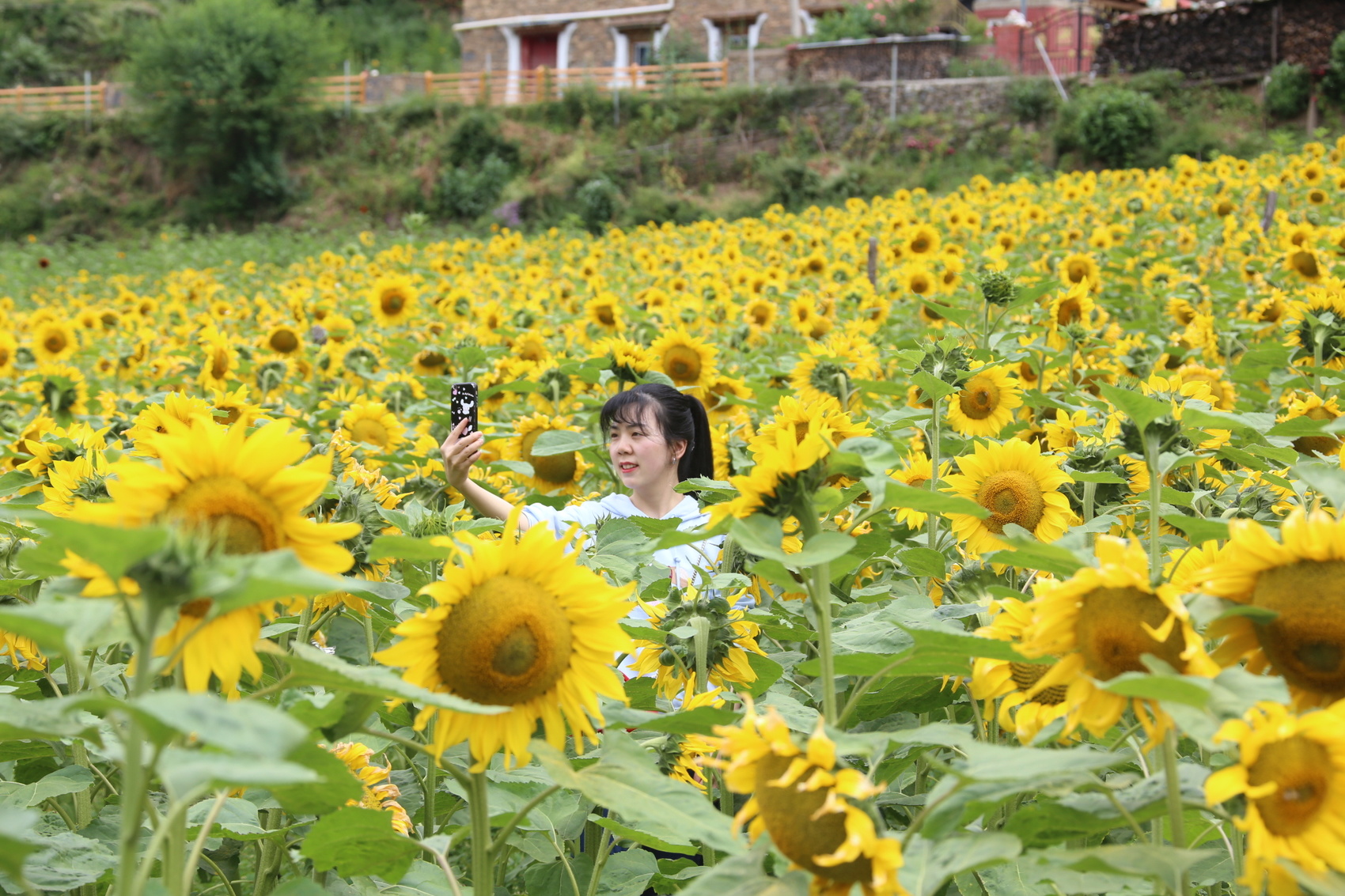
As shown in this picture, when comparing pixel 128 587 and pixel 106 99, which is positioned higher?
pixel 106 99

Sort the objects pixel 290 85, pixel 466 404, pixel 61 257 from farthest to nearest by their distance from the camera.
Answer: pixel 290 85, pixel 61 257, pixel 466 404

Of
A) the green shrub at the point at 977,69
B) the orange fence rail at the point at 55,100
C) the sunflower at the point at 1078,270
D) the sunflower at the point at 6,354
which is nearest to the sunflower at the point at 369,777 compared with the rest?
the sunflower at the point at 1078,270

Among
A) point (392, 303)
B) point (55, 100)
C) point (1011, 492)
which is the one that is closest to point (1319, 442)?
point (1011, 492)

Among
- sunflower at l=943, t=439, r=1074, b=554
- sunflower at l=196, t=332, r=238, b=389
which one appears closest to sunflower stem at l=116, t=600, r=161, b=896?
sunflower at l=943, t=439, r=1074, b=554

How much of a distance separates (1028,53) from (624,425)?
19.2 m

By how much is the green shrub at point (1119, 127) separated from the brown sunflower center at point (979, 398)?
519 inches

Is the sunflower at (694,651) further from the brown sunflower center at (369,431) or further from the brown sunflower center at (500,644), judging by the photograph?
the brown sunflower center at (369,431)

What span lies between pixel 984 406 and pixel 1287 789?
6.05 ft

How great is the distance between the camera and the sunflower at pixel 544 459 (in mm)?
2994

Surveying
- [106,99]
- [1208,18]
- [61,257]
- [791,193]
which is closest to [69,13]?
[106,99]

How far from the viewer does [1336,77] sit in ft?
46.9

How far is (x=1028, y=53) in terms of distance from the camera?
65.1 feet

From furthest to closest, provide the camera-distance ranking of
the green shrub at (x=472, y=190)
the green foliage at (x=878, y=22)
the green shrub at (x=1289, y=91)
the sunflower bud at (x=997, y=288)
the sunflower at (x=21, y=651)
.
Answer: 1. the green foliage at (x=878, y=22)
2. the green shrub at (x=472, y=190)
3. the green shrub at (x=1289, y=91)
4. the sunflower bud at (x=997, y=288)
5. the sunflower at (x=21, y=651)

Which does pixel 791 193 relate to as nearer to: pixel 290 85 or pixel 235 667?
pixel 290 85
